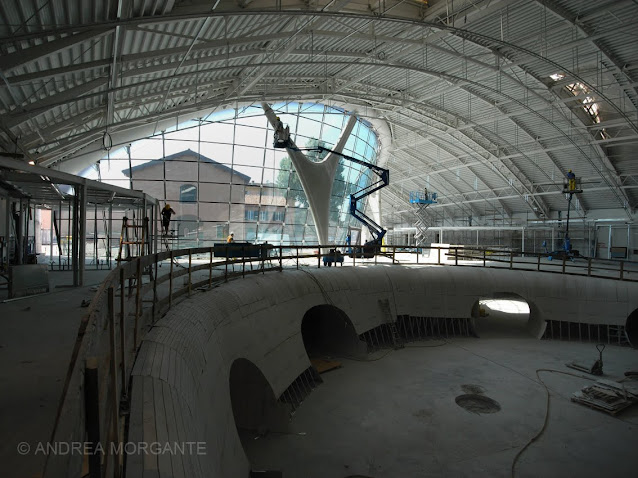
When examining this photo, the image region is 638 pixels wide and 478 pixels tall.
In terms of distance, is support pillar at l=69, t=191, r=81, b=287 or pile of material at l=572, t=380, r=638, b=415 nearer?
pile of material at l=572, t=380, r=638, b=415

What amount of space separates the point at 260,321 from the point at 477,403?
5.36 meters

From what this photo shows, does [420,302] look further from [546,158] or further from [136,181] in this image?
[546,158]

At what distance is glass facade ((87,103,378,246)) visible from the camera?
2383cm

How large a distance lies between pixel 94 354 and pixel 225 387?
4032 millimetres

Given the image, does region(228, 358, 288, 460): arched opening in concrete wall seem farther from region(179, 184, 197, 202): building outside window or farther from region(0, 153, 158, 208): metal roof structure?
region(179, 184, 197, 202): building outside window

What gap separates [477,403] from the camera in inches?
352

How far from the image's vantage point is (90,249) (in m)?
28.7

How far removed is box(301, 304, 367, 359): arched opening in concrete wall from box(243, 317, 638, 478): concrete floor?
0.83 m

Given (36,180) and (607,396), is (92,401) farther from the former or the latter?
(607,396)

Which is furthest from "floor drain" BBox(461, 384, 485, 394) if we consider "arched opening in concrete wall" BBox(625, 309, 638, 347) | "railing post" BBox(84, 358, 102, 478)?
"railing post" BBox(84, 358, 102, 478)

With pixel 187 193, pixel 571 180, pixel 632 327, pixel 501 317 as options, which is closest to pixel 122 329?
pixel 501 317

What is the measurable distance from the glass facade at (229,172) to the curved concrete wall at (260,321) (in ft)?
46.8

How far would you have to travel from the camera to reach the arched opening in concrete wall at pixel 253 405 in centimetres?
Result: 768

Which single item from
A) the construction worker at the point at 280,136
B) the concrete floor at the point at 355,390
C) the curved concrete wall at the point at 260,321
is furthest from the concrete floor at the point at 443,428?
the construction worker at the point at 280,136
